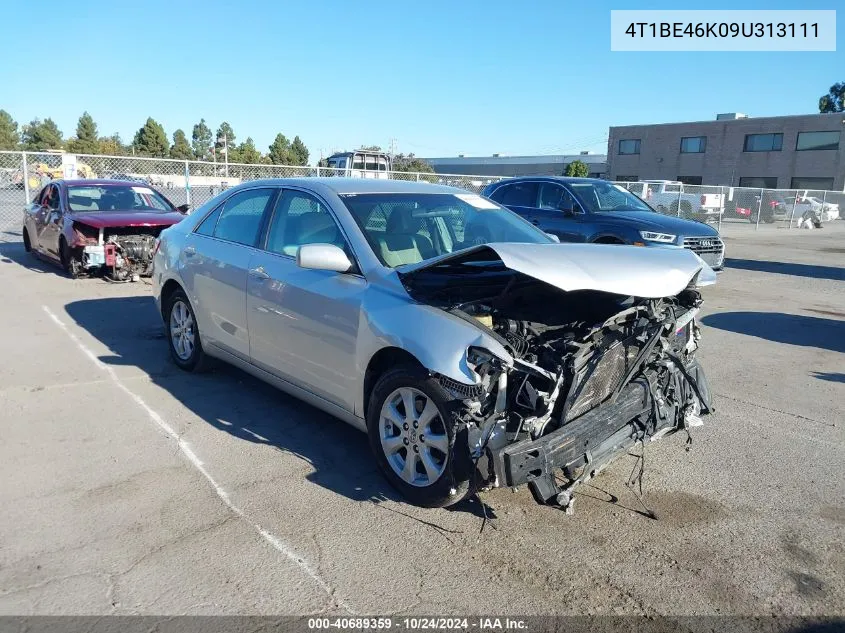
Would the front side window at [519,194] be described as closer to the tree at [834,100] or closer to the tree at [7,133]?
the tree at [7,133]

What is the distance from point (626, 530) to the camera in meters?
3.61

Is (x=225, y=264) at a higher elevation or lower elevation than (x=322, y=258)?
lower

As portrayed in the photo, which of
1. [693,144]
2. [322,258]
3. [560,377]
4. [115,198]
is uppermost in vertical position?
[693,144]

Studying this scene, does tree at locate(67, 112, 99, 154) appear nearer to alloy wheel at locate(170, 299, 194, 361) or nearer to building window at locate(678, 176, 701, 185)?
building window at locate(678, 176, 701, 185)

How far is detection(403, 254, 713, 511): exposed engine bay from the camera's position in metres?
3.30

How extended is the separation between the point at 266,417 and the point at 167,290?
2.06 metres

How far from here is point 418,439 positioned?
367 centimetres

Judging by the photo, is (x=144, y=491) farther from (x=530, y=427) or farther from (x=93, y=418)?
(x=530, y=427)

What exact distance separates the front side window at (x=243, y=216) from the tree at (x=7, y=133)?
70862mm

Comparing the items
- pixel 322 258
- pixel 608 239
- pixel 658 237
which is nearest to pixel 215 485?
pixel 322 258

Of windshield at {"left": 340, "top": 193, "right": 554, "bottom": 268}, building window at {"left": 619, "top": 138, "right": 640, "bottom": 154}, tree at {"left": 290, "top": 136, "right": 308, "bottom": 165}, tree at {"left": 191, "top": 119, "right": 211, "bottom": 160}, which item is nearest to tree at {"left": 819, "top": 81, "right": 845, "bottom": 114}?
building window at {"left": 619, "top": 138, "right": 640, "bottom": 154}

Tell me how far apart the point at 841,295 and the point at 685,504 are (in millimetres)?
9739

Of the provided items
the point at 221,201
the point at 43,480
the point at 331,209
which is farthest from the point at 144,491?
the point at 221,201

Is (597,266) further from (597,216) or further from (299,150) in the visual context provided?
(299,150)
